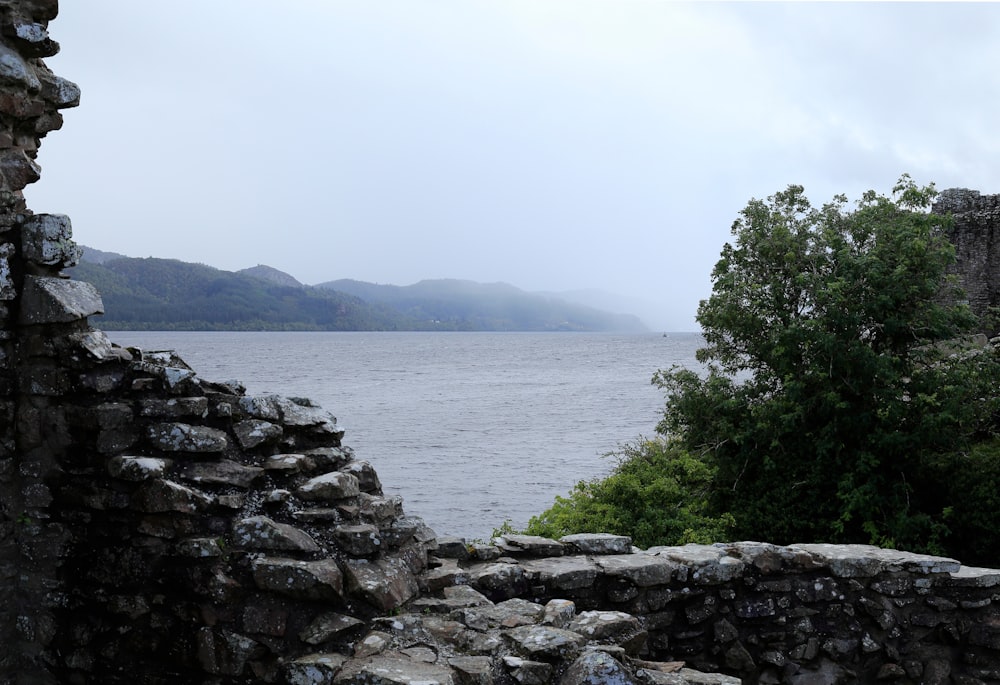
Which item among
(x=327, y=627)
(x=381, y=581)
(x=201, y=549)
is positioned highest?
(x=201, y=549)

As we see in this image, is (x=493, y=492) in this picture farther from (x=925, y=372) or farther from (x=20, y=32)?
(x=20, y=32)

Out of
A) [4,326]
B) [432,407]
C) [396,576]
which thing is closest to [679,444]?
[396,576]

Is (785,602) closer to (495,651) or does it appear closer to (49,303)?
(495,651)

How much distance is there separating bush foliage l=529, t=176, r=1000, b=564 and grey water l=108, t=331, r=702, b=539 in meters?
7.16

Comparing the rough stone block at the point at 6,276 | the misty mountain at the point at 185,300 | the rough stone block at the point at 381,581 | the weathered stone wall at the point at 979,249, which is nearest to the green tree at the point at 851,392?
the weathered stone wall at the point at 979,249

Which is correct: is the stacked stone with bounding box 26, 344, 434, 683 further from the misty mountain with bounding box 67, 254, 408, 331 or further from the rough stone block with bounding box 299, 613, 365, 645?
the misty mountain with bounding box 67, 254, 408, 331

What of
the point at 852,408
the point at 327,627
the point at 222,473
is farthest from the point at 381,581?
the point at 852,408

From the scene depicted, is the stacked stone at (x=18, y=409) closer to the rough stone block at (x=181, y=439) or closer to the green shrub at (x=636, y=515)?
the rough stone block at (x=181, y=439)

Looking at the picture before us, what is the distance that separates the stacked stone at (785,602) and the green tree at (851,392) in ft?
24.7

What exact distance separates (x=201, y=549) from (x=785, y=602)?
477 cm

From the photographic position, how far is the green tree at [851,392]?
49.9 feet

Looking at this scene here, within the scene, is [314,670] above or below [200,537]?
below

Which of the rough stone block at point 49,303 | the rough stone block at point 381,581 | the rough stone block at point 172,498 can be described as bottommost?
the rough stone block at point 381,581

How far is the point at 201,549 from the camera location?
5.22 m
